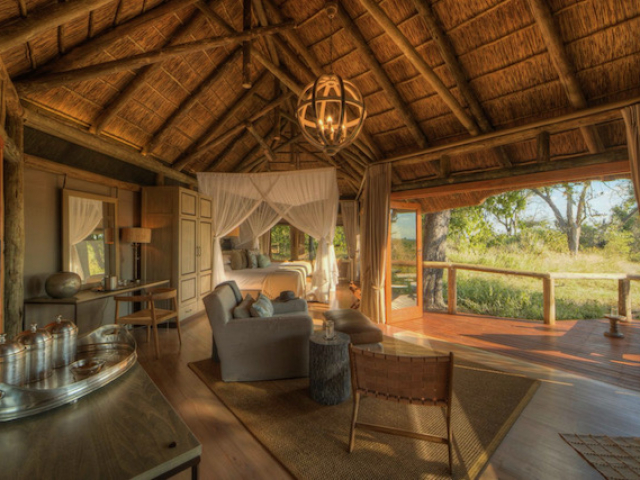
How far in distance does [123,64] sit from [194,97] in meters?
1.74

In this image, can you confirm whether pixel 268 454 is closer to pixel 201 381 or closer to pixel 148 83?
pixel 201 381

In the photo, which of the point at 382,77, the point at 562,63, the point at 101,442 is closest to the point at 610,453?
the point at 101,442

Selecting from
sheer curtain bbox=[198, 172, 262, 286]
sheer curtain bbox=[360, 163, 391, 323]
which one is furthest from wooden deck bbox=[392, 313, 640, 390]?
sheer curtain bbox=[198, 172, 262, 286]

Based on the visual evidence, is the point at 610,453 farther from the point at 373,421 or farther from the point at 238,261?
the point at 238,261

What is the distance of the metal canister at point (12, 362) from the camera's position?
1.01 m

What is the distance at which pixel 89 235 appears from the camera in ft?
12.8

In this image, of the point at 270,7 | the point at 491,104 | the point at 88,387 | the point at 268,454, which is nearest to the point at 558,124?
the point at 491,104

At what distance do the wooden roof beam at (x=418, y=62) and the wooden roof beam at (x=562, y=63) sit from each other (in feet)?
3.17

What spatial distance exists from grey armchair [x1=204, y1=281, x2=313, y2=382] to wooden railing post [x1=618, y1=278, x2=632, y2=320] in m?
4.95

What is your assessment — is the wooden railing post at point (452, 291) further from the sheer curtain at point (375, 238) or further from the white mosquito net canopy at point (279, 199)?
the white mosquito net canopy at point (279, 199)

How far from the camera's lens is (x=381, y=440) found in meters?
2.12

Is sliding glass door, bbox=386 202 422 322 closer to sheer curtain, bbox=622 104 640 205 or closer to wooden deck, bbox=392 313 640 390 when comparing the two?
wooden deck, bbox=392 313 640 390

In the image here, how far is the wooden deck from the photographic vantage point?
10.8ft

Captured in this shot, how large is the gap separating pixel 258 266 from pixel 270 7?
15.6 ft
